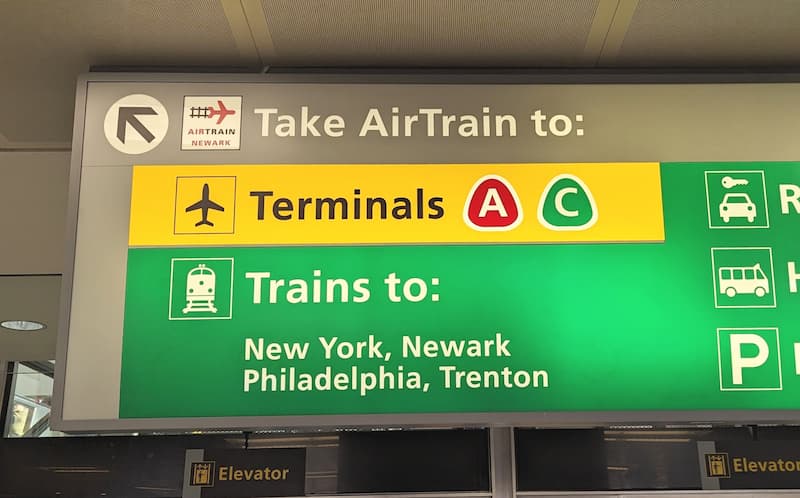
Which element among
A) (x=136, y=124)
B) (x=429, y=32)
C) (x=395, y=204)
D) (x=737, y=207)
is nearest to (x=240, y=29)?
(x=136, y=124)

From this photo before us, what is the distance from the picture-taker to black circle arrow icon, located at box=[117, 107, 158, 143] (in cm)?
213

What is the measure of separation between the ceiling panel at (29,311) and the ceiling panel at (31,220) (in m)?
0.04

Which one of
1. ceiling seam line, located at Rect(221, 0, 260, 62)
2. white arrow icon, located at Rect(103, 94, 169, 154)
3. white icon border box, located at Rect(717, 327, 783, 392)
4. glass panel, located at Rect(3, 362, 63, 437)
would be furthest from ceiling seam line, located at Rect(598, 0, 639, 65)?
glass panel, located at Rect(3, 362, 63, 437)

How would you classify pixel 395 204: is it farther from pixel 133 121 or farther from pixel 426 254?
pixel 133 121

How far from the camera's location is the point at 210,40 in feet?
7.11

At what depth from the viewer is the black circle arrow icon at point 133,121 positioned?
2.13 m

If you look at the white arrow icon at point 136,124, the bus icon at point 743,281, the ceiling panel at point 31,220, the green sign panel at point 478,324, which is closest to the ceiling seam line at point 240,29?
the white arrow icon at point 136,124

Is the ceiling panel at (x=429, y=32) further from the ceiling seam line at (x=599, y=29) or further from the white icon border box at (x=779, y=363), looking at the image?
the white icon border box at (x=779, y=363)

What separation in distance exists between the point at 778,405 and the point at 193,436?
5.84ft

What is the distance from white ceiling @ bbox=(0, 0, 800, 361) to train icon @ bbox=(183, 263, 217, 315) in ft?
1.92

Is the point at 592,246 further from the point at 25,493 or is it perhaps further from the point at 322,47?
the point at 25,493

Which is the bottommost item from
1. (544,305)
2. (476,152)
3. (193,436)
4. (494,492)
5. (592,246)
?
(494,492)

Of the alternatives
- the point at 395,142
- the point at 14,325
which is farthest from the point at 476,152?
the point at 14,325

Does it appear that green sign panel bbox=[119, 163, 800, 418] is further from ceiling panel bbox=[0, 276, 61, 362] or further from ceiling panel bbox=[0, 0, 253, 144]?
ceiling panel bbox=[0, 276, 61, 362]
